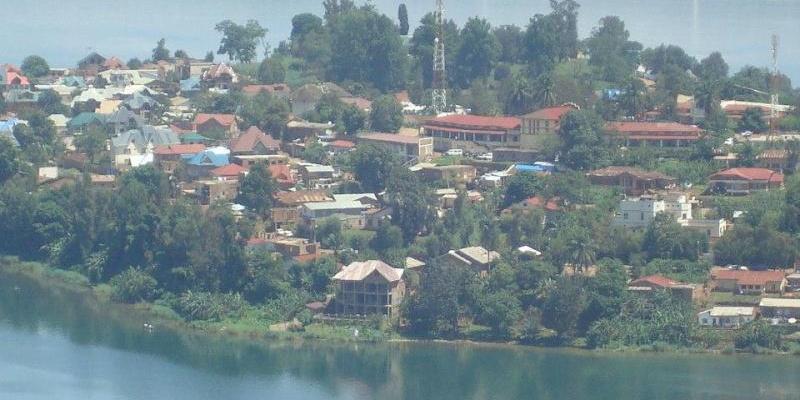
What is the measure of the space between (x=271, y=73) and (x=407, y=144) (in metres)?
6.61

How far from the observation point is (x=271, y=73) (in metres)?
34.8

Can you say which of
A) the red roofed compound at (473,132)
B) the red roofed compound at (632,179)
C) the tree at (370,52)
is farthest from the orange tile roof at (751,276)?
the tree at (370,52)

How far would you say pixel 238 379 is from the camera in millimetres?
21734

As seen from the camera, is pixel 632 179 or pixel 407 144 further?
pixel 407 144

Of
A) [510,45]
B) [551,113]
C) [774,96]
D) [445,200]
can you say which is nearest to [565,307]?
[445,200]

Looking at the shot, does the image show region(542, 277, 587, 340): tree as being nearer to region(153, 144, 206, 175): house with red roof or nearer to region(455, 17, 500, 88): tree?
region(153, 144, 206, 175): house with red roof

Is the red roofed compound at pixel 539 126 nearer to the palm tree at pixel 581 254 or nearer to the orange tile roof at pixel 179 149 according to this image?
the orange tile roof at pixel 179 149

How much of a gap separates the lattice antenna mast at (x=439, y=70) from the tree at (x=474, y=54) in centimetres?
38

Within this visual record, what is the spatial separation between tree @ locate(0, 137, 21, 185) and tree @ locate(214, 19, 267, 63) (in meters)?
9.23

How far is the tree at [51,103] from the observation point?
3341 cm

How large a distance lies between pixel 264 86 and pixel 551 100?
5.95 m

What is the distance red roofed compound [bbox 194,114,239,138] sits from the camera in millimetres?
30906

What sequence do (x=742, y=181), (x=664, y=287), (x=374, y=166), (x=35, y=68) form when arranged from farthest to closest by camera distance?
(x=35, y=68)
(x=374, y=166)
(x=742, y=181)
(x=664, y=287)

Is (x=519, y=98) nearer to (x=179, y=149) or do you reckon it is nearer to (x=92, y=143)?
(x=179, y=149)
